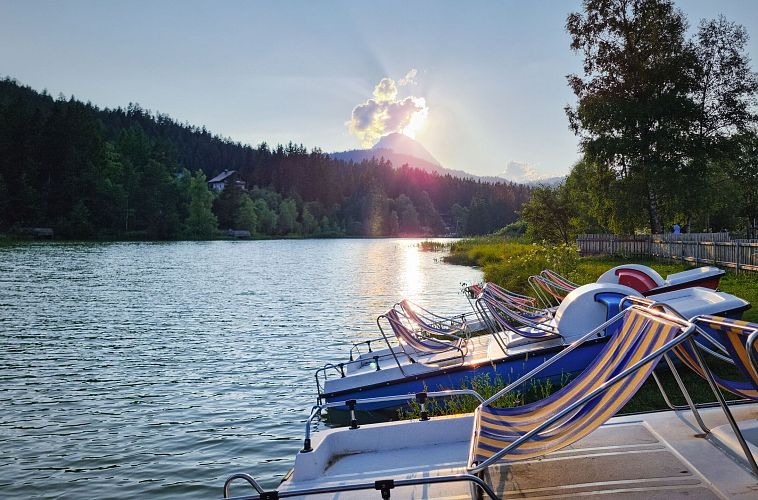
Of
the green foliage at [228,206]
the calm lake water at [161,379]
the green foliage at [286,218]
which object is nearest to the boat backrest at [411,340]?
the calm lake water at [161,379]

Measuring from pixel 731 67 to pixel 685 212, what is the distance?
8.64 metres

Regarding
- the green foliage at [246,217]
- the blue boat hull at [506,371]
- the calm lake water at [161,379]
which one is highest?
the green foliage at [246,217]

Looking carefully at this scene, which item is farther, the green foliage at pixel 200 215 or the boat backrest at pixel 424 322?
the green foliage at pixel 200 215

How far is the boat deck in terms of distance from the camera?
4566mm

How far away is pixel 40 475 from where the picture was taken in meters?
8.53

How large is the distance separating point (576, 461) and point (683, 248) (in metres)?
28.0

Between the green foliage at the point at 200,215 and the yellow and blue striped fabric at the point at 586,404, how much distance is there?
381 ft

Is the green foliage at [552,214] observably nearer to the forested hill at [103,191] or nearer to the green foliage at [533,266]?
the green foliage at [533,266]

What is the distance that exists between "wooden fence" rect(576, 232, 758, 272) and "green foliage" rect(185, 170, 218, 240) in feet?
291

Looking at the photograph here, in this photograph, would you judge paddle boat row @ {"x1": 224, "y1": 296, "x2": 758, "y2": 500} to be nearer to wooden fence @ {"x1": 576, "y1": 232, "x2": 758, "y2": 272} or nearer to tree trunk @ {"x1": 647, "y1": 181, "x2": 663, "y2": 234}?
wooden fence @ {"x1": 576, "y1": 232, "x2": 758, "y2": 272}

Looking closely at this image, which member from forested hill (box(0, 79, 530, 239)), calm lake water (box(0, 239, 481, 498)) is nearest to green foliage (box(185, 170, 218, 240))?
forested hill (box(0, 79, 530, 239))

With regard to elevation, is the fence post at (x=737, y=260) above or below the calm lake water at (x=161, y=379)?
above

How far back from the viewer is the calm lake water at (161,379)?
8742 millimetres

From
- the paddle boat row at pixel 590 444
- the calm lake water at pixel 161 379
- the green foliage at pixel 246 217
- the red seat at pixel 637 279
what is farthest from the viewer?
the green foliage at pixel 246 217
